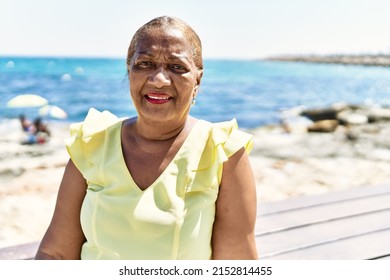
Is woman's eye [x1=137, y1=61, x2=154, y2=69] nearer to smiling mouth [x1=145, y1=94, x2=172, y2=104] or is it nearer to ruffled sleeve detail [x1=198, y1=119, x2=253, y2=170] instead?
smiling mouth [x1=145, y1=94, x2=172, y2=104]

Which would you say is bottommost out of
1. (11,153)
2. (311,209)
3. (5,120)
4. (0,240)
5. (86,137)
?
(5,120)

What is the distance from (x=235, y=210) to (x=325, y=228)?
36.9 inches

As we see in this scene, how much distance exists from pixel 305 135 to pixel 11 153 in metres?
5.33

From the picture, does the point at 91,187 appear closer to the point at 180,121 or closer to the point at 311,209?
the point at 180,121

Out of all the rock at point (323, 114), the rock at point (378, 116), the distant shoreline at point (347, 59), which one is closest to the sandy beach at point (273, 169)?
the rock at point (378, 116)

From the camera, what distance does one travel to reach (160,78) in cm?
118

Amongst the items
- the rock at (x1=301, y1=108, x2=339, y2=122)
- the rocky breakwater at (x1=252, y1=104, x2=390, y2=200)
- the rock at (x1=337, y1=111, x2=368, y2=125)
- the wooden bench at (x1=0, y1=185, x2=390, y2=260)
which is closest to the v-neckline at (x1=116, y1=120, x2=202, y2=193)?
the wooden bench at (x1=0, y1=185, x2=390, y2=260)

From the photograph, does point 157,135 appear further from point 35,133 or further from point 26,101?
point 26,101

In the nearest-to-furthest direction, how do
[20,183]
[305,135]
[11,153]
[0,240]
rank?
[0,240] < [20,183] < [11,153] < [305,135]

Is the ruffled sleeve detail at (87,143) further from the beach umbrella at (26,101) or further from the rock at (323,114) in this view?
the rock at (323,114)

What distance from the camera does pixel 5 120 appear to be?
1252 centimetres

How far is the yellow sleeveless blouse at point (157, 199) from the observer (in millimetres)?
1223
